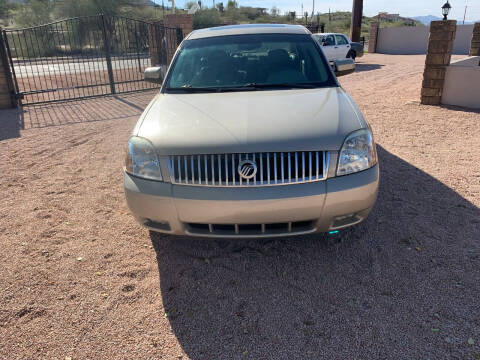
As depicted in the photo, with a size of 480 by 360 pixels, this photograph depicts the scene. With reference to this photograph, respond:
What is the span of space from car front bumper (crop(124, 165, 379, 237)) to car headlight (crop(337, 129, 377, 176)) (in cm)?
5

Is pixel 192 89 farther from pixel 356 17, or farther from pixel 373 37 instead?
pixel 373 37

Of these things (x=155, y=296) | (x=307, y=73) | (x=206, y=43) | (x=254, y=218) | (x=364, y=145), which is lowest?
(x=155, y=296)

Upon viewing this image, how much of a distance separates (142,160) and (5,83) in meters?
9.02

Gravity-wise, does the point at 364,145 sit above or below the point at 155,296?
above

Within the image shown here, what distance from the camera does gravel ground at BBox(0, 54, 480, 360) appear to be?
2260 millimetres

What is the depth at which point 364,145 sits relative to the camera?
106 inches

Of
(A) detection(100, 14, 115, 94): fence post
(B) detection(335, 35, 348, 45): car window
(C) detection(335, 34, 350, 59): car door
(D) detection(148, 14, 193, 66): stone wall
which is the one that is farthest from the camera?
(B) detection(335, 35, 348, 45): car window

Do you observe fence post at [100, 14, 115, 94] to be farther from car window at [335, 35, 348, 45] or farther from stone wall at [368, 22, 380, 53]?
stone wall at [368, 22, 380, 53]

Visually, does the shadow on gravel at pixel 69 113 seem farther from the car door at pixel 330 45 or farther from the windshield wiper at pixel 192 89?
the car door at pixel 330 45

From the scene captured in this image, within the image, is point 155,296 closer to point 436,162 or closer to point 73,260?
point 73,260

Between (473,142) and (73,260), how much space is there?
20.0ft

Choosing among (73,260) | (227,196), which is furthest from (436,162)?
(73,260)

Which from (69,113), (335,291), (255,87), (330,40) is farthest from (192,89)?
(330,40)

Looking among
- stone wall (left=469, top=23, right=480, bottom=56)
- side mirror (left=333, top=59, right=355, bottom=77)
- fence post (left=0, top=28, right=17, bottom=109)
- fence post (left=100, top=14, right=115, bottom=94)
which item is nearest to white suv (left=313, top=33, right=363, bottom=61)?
stone wall (left=469, top=23, right=480, bottom=56)
